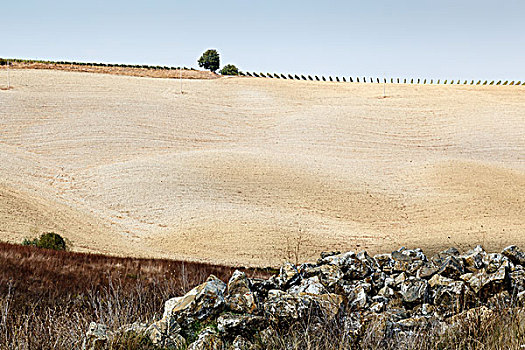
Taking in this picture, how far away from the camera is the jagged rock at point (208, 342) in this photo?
19.8 feet

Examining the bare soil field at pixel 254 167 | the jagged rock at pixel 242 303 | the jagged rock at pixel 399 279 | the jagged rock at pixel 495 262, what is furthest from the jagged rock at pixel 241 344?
the bare soil field at pixel 254 167

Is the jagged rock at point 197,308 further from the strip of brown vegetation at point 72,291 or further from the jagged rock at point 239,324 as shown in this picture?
the strip of brown vegetation at point 72,291

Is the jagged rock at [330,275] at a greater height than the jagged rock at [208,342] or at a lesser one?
greater

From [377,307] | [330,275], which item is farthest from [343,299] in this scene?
[330,275]

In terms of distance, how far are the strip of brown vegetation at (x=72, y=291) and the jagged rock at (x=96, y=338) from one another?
0.39ft

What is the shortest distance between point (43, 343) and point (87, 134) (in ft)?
106

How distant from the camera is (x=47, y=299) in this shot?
30.9 feet

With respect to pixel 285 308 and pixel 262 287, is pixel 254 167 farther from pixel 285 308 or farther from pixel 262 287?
pixel 285 308

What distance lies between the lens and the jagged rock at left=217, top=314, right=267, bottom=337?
623 centimetres

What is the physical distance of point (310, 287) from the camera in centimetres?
745

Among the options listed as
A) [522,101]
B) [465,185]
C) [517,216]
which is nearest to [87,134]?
[465,185]

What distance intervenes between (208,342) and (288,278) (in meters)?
2.19

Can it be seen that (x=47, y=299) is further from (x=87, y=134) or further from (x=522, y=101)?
(x=522, y=101)

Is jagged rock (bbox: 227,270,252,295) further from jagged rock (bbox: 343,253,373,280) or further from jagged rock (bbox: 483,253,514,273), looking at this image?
jagged rock (bbox: 483,253,514,273)
